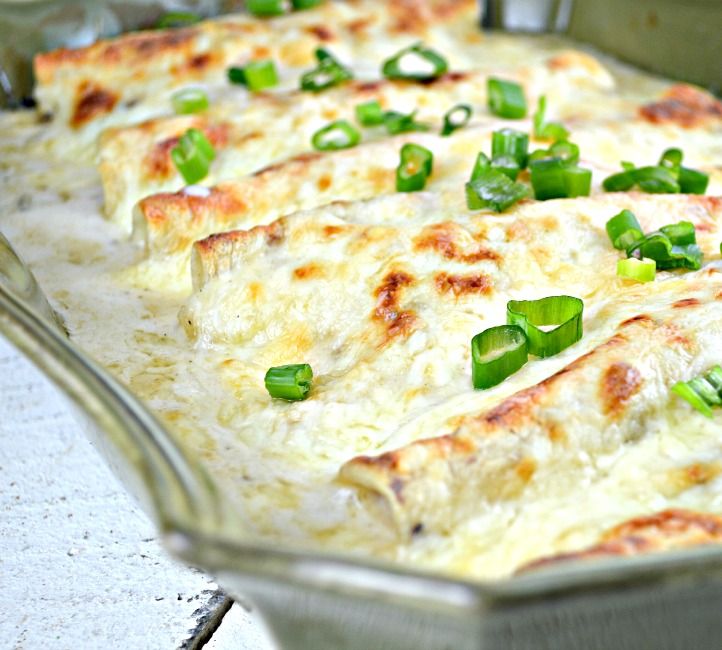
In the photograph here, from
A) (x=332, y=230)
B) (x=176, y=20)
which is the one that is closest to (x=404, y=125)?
(x=332, y=230)

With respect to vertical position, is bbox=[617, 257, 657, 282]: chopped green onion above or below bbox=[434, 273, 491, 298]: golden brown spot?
above

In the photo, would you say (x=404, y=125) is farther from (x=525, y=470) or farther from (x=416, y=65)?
(x=525, y=470)

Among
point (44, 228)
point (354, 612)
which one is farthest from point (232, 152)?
point (354, 612)

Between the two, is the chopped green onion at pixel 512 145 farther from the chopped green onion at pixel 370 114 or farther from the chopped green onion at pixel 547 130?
the chopped green onion at pixel 370 114

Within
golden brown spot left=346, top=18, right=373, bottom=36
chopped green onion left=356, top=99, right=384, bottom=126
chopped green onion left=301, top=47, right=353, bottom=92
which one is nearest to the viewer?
chopped green onion left=356, top=99, right=384, bottom=126

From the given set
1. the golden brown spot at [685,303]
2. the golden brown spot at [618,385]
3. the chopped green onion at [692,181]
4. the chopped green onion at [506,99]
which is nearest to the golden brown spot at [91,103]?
the chopped green onion at [506,99]

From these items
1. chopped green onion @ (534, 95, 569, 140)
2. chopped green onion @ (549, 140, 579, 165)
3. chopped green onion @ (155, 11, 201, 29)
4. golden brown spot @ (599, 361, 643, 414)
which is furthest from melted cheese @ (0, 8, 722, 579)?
chopped green onion @ (155, 11, 201, 29)

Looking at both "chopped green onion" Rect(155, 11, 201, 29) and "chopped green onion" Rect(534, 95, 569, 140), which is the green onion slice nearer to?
"chopped green onion" Rect(534, 95, 569, 140)
